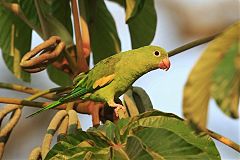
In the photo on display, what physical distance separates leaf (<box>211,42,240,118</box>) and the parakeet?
3.21ft

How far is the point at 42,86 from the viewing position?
330cm

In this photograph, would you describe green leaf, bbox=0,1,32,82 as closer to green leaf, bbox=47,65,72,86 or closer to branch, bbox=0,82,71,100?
green leaf, bbox=47,65,72,86

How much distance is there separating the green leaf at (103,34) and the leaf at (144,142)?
0.83m

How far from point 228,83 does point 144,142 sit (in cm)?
41

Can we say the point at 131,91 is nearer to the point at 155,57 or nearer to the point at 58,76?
the point at 155,57

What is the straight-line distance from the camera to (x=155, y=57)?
5.26 feet

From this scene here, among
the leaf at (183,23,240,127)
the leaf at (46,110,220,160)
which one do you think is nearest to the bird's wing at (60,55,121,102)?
the leaf at (46,110,220,160)

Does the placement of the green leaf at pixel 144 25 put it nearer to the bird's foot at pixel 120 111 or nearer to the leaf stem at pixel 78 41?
the leaf stem at pixel 78 41

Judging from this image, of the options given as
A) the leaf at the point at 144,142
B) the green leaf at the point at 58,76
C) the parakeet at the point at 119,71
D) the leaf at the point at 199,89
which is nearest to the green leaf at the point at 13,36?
the green leaf at the point at 58,76

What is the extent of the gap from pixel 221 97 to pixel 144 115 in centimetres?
49

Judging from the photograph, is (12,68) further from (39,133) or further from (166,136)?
(39,133)

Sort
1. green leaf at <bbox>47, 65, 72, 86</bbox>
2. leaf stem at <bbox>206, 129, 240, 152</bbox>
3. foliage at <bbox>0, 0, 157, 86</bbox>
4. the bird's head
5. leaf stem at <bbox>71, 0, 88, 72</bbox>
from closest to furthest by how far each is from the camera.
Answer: leaf stem at <bbox>206, 129, 240, 152</bbox>
leaf stem at <bbox>71, 0, 88, 72</bbox>
the bird's head
foliage at <bbox>0, 0, 157, 86</bbox>
green leaf at <bbox>47, 65, 72, 86</bbox>

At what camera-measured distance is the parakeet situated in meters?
1.57

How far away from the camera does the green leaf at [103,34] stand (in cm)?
Result: 186
